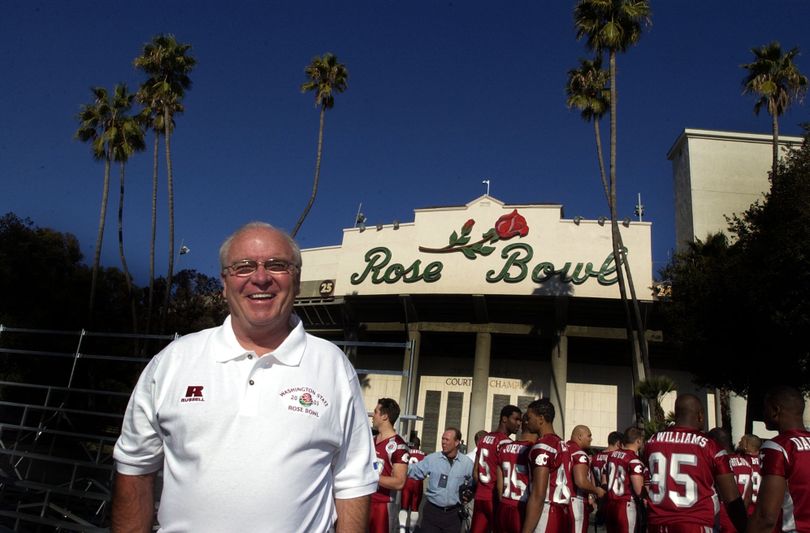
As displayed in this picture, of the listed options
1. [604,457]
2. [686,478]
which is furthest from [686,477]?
[604,457]

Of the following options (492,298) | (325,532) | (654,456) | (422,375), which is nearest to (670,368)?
(492,298)

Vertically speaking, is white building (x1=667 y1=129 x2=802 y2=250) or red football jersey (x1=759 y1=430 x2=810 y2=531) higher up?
white building (x1=667 y1=129 x2=802 y2=250)

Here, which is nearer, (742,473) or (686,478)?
(686,478)

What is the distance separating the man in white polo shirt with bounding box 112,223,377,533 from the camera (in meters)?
2.19

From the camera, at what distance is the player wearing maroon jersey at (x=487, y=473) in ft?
29.9

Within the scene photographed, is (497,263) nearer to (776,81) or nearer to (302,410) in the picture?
(776,81)

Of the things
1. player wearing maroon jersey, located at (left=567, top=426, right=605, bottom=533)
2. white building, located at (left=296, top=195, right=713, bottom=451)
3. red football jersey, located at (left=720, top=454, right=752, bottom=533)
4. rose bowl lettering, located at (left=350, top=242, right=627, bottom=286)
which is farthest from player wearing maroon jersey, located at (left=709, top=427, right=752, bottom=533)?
rose bowl lettering, located at (left=350, top=242, right=627, bottom=286)

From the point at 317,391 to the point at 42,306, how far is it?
98.9ft

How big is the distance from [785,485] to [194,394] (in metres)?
4.59

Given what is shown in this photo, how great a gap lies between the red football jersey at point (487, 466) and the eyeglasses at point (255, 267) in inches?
281

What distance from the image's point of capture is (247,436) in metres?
2.21

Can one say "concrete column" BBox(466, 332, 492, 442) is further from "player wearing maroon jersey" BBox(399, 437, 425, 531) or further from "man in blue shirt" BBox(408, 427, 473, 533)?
"man in blue shirt" BBox(408, 427, 473, 533)

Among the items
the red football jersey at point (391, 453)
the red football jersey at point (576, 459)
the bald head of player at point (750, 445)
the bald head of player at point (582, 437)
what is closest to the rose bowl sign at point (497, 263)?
the bald head of player at point (750, 445)

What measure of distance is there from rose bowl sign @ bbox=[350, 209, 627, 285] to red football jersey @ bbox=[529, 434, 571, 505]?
23.0 meters
